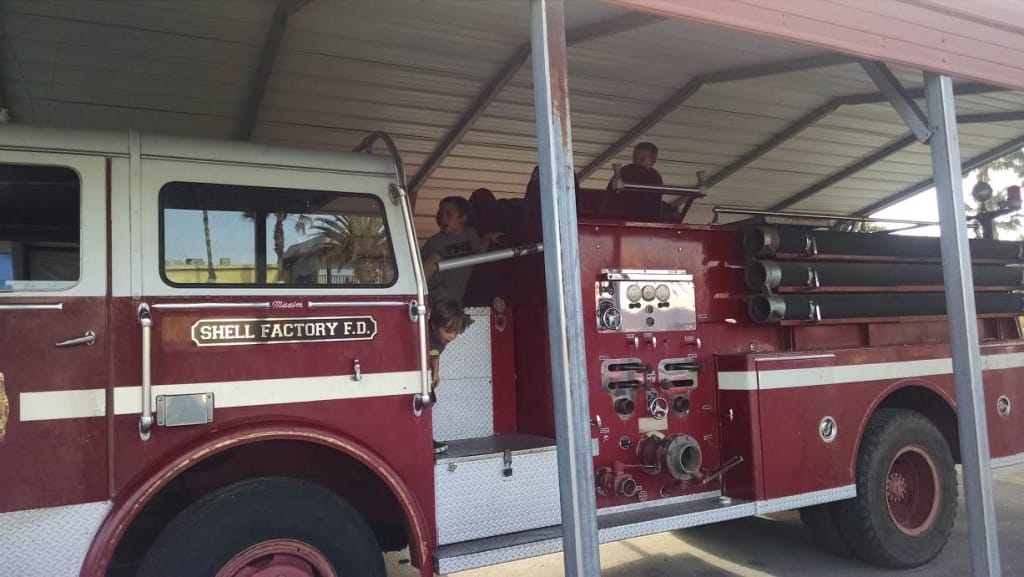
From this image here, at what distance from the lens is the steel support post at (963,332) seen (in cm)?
374

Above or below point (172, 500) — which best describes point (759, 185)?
above

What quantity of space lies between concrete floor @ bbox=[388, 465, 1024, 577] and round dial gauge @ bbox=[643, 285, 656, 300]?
208cm

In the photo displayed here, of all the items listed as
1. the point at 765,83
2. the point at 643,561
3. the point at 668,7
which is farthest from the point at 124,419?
the point at 765,83

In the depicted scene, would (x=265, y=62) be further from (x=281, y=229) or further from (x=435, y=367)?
(x=435, y=367)

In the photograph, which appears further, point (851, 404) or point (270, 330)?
point (851, 404)

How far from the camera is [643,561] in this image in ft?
17.5

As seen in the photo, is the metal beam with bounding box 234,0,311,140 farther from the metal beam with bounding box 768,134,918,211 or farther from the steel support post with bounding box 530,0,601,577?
the metal beam with bounding box 768,134,918,211

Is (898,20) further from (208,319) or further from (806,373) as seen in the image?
(208,319)

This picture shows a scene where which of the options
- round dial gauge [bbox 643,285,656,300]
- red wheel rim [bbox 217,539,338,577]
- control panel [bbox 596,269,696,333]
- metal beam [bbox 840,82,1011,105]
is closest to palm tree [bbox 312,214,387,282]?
red wheel rim [bbox 217,539,338,577]

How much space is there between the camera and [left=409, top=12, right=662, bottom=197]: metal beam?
16.2ft

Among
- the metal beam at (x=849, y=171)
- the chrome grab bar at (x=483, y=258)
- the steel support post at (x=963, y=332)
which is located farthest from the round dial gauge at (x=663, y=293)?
the metal beam at (x=849, y=171)

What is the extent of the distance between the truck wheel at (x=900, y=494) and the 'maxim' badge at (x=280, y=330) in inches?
136

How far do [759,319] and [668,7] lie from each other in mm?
2220

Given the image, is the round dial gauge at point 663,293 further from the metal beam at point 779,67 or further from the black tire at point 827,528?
the metal beam at point 779,67
